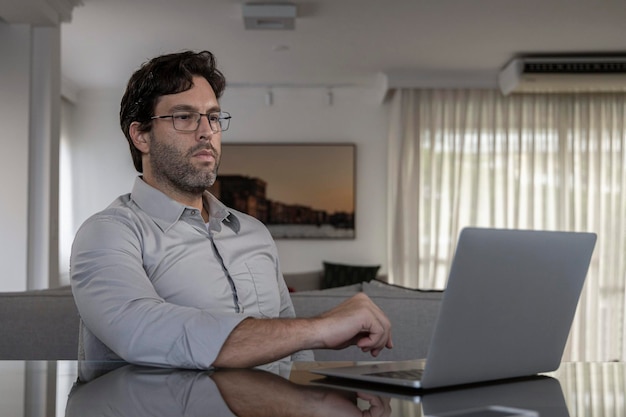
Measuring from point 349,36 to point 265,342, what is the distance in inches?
202

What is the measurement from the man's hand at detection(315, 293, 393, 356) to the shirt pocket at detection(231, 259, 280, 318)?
0.50 m

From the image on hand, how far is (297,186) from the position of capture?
27.0 feet

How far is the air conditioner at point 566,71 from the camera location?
22.7 feet

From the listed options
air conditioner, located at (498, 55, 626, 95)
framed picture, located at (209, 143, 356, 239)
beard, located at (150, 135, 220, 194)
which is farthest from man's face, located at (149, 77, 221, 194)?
framed picture, located at (209, 143, 356, 239)

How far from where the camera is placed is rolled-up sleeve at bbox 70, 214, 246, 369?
1.31 m

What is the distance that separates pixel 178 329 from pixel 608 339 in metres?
7.24

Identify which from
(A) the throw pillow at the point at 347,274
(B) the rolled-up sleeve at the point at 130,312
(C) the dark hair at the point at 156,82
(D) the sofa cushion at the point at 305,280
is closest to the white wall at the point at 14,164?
(D) the sofa cushion at the point at 305,280

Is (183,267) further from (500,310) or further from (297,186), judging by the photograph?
(297,186)

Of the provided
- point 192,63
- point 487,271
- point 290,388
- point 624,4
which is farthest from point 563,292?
point 624,4

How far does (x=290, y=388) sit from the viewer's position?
106 cm

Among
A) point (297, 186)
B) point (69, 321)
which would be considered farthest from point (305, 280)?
point (69, 321)

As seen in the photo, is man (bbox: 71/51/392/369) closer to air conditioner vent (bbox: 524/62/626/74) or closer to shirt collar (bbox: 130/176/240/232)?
shirt collar (bbox: 130/176/240/232)

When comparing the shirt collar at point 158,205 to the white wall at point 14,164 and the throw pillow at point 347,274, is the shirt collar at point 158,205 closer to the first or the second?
the white wall at point 14,164

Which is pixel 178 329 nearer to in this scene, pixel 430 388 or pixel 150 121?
pixel 430 388
